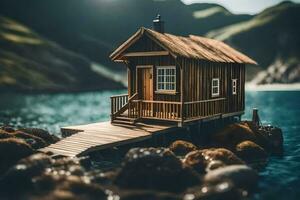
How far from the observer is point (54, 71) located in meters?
107

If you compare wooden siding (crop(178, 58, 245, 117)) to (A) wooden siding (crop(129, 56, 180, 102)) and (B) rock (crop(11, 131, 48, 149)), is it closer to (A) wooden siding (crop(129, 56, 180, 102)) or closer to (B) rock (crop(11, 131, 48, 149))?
(A) wooden siding (crop(129, 56, 180, 102))

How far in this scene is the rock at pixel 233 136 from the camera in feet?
82.6

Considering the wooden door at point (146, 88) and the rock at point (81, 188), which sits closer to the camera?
the rock at point (81, 188)

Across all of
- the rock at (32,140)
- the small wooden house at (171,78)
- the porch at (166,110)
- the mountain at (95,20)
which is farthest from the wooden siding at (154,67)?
the mountain at (95,20)

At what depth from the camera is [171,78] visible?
2519 cm

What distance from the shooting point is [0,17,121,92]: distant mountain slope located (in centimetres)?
9625

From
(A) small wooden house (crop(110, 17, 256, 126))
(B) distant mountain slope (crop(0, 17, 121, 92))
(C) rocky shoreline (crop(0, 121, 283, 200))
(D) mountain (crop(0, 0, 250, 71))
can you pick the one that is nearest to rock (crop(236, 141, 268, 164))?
(A) small wooden house (crop(110, 17, 256, 126))

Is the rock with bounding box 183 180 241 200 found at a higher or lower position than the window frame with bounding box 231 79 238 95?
lower

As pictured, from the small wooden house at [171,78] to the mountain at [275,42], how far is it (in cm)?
10246

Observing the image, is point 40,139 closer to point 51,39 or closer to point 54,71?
point 54,71

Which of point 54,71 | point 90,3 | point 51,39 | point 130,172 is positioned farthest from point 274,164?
point 90,3

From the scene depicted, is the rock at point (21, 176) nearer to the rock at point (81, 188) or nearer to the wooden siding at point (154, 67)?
the rock at point (81, 188)

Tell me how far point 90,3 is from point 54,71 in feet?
241

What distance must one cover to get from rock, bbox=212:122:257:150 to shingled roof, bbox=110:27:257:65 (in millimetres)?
4424
